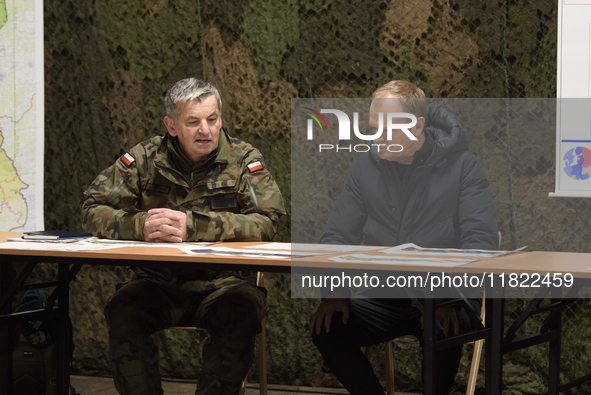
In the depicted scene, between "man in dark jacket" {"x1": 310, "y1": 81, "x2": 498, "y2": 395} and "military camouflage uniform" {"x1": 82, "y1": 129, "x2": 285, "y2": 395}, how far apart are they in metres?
0.28

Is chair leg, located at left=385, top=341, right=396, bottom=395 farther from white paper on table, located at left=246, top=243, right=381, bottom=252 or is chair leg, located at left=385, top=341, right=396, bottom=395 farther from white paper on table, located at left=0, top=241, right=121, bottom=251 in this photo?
white paper on table, located at left=0, top=241, right=121, bottom=251

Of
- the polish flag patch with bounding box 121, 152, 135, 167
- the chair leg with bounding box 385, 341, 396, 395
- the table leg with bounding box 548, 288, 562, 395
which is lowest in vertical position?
the chair leg with bounding box 385, 341, 396, 395

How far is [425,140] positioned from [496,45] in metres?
0.91

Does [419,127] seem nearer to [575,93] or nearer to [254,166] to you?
[254,166]

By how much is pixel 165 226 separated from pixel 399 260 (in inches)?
34.2

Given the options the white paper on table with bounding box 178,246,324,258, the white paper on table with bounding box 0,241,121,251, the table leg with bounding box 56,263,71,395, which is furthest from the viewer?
the table leg with bounding box 56,263,71,395

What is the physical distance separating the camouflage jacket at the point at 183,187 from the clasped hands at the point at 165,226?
113mm

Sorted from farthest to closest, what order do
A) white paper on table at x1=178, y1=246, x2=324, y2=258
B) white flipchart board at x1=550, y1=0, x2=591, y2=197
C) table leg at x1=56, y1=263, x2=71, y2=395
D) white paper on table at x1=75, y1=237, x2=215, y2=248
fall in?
white flipchart board at x1=550, y1=0, x2=591, y2=197, table leg at x1=56, y1=263, x2=71, y2=395, white paper on table at x1=75, y1=237, x2=215, y2=248, white paper on table at x1=178, y1=246, x2=324, y2=258

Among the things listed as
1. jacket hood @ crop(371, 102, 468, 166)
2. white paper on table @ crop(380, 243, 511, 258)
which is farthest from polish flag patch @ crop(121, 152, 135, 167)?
white paper on table @ crop(380, 243, 511, 258)

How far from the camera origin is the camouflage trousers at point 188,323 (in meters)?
2.10

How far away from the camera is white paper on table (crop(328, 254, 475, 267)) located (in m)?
1.78

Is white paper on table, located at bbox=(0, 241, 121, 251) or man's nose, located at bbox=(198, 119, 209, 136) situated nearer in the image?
white paper on table, located at bbox=(0, 241, 121, 251)

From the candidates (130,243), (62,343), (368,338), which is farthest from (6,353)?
(368,338)

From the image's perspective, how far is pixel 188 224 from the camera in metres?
2.31
